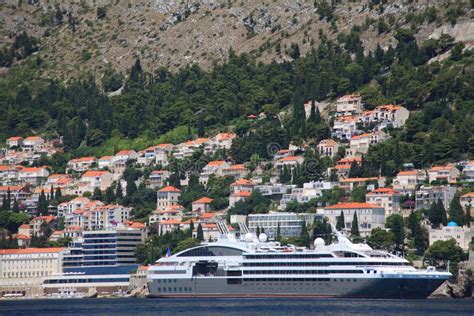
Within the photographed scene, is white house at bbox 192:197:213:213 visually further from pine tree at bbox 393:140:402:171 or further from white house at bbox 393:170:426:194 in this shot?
white house at bbox 393:170:426:194

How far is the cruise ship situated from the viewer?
140 metres

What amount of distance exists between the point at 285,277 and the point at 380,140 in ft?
184

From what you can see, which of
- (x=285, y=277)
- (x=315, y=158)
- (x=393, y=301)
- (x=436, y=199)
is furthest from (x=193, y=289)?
(x=315, y=158)

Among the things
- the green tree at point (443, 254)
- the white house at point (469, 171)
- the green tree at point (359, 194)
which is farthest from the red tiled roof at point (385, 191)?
the green tree at point (443, 254)

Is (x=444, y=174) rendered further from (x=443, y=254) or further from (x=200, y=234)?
(x=443, y=254)

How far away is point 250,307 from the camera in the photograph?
430 feet

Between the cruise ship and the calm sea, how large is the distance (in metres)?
2.26

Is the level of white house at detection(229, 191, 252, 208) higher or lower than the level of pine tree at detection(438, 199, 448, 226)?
higher

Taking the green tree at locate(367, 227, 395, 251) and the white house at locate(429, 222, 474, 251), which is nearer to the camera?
the white house at locate(429, 222, 474, 251)

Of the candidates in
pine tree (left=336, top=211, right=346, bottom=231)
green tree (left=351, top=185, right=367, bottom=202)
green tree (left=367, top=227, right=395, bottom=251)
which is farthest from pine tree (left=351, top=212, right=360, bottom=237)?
green tree (left=351, top=185, right=367, bottom=202)

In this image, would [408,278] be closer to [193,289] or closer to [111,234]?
[193,289]

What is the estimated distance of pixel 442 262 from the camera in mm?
154625

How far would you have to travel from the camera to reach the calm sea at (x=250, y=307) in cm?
12388

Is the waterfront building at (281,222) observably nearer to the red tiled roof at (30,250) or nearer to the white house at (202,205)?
the white house at (202,205)
